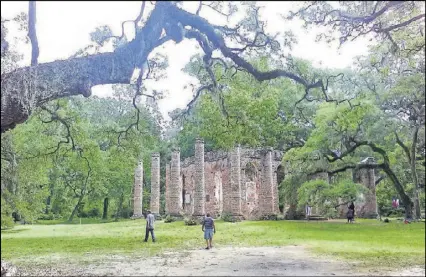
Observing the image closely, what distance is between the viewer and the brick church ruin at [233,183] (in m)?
30.1

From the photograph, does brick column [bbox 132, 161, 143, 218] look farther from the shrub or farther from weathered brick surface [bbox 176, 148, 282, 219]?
the shrub

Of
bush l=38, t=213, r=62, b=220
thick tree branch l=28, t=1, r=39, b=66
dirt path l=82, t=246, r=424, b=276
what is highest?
thick tree branch l=28, t=1, r=39, b=66

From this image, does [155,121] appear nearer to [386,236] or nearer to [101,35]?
[101,35]

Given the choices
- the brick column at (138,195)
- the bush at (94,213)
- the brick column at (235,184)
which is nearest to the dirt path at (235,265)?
the brick column at (235,184)

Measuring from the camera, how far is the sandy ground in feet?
28.5

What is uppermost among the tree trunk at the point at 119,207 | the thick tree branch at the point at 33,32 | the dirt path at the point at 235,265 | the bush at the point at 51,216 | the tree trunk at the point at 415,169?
the thick tree branch at the point at 33,32

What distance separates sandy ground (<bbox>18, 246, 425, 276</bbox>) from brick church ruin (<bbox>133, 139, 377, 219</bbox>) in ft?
56.7

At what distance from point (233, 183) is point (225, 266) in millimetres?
19918

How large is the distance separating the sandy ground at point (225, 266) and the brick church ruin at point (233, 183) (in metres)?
17.3

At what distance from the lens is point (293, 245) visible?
46.5 feet

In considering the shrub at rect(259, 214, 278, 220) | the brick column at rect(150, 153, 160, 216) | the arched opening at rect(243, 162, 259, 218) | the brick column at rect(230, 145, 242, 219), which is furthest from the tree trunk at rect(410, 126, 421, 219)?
the brick column at rect(150, 153, 160, 216)

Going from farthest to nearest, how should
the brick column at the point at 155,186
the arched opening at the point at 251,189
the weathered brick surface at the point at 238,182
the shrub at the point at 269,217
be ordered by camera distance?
the brick column at the point at 155,186
the arched opening at the point at 251,189
the shrub at the point at 269,217
the weathered brick surface at the point at 238,182

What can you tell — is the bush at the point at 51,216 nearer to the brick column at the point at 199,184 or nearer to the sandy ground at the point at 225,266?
the brick column at the point at 199,184

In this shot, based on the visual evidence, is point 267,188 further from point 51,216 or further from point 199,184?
point 51,216
